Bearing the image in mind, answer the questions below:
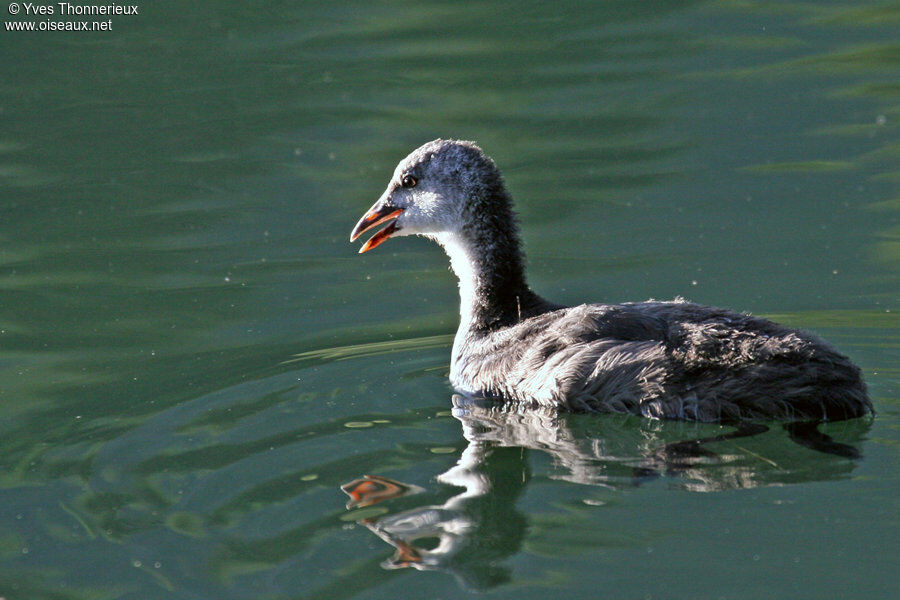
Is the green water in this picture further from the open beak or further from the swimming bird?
the open beak

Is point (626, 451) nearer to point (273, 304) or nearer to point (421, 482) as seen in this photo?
point (421, 482)

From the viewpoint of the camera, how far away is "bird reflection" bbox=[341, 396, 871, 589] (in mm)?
6020

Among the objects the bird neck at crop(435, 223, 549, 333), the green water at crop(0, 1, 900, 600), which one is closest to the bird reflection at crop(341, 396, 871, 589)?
the green water at crop(0, 1, 900, 600)

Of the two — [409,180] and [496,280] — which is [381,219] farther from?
[496,280]

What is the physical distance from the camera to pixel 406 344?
9.53 m

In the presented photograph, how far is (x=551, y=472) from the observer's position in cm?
679

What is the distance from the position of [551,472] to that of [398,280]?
14.4 ft

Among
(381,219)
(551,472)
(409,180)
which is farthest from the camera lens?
(381,219)

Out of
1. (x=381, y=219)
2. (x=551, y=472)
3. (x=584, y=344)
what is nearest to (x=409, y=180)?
(x=381, y=219)

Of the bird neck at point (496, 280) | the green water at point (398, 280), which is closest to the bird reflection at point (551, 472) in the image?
the green water at point (398, 280)

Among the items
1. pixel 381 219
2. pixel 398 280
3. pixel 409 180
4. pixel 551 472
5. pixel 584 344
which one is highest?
pixel 409 180

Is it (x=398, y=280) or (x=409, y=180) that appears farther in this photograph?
(x=398, y=280)

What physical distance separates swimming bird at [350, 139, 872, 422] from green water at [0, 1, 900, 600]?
0.63ft

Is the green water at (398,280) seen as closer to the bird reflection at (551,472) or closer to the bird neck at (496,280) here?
the bird reflection at (551,472)
